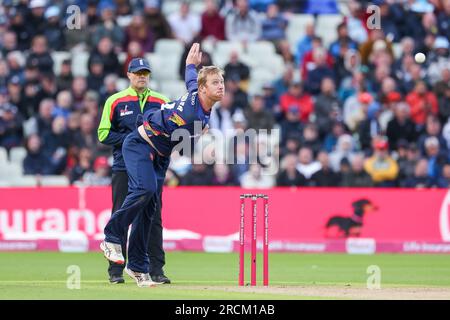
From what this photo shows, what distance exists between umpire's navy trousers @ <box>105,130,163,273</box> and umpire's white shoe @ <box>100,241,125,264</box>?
0.15 feet

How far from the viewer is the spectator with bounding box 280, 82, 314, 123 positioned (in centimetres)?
2364

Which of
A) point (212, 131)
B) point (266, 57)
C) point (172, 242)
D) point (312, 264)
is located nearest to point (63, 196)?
point (172, 242)

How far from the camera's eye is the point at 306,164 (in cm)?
2208

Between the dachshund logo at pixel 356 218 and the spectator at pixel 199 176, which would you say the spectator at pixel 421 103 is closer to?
the dachshund logo at pixel 356 218

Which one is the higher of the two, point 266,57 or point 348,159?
point 266,57

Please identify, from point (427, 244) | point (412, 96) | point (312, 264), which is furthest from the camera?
point (412, 96)

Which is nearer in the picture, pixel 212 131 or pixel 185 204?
pixel 185 204

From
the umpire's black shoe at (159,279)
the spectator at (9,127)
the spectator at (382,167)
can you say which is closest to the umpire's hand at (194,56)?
the umpire's black shoe at (159,279)

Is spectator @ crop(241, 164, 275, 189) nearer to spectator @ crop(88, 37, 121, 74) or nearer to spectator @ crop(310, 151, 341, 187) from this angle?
spectator @ crop(310, 151, 341, 187)

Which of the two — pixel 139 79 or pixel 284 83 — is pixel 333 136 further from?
pixel 139 79

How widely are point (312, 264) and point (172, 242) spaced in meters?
3.68

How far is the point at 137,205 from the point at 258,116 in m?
10.4

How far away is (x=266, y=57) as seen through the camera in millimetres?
25344

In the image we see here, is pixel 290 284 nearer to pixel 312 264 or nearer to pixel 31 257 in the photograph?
pixel 312 264
